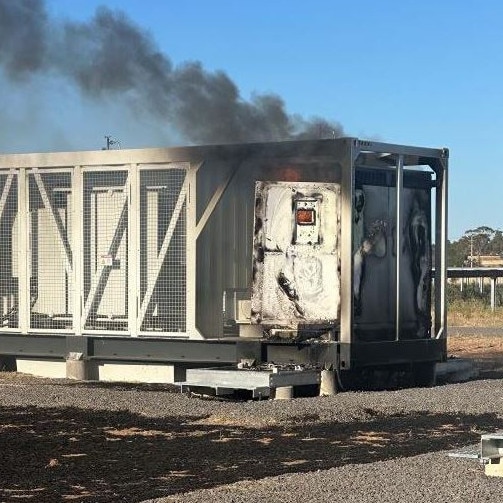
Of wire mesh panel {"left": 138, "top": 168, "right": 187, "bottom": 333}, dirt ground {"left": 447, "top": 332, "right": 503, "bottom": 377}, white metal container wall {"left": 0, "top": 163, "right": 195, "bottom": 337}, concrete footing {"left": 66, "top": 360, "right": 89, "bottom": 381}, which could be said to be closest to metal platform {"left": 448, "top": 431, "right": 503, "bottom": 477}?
white metal container wall {"left": 0, "top": 163, "right": 195, "bottom": 337}

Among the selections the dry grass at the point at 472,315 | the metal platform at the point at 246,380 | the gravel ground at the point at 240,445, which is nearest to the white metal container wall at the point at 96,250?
the gravel ground at the point at 240,445

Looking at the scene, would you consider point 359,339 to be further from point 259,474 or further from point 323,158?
point 259,474

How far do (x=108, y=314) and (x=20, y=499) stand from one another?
974 centimetres

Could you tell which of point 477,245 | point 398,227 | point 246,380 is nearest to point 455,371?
point 398,227

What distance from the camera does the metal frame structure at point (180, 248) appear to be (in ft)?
55.4

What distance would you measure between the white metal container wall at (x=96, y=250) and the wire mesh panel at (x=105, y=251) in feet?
0.05

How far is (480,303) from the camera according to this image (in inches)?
1826

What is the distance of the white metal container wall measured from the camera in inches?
710

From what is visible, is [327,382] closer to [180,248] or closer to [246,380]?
[246,380]

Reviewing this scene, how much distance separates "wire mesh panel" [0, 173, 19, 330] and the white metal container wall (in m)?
0.02

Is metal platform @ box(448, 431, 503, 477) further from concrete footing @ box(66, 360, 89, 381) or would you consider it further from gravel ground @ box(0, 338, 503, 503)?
concrete footing @ box(66, 360, 89, 381)

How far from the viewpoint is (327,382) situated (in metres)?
16.5

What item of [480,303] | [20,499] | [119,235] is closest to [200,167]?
[119,235]

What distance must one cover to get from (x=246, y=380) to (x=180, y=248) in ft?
9.24
